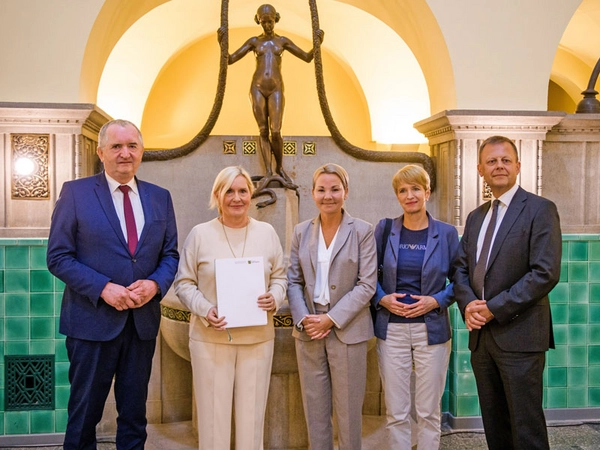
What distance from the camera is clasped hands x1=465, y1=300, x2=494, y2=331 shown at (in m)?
2.72

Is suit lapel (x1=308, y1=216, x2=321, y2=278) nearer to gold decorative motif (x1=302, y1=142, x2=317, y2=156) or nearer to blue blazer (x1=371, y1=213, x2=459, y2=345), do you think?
blue blazer (x1=371, y1=213, x2=459, y2=345)

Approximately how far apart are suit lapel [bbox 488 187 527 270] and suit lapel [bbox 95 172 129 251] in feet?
5.61

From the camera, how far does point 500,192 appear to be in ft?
9.32

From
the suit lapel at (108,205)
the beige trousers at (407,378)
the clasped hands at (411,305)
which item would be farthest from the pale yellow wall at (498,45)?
the suit lapel at (108,205)

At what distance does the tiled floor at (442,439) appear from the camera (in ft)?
13.1

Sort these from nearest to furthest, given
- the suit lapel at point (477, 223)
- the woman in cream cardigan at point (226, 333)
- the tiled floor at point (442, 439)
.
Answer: the woman in cream cardigan at point (226, 333)
the suit lapel at point (477, 223)
the tiled floor at point (442, 439)

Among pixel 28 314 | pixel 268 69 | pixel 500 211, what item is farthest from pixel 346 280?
pixel 28 314

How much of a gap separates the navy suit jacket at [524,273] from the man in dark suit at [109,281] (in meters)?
1.54

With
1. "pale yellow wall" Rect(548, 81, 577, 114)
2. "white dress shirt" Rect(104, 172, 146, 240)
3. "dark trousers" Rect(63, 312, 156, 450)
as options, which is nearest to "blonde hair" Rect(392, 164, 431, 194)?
"white dress shirt" Rect(104, 172, 146, 240)

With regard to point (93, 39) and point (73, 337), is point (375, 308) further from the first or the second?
point (93, 39)

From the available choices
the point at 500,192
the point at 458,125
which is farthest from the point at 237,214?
the point at 458,125

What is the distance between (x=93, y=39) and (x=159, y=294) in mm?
2541

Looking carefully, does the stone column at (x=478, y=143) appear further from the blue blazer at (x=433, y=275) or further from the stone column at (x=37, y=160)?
the stone column at (x=37, y=160)

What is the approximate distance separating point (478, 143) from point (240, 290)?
8.62ft
